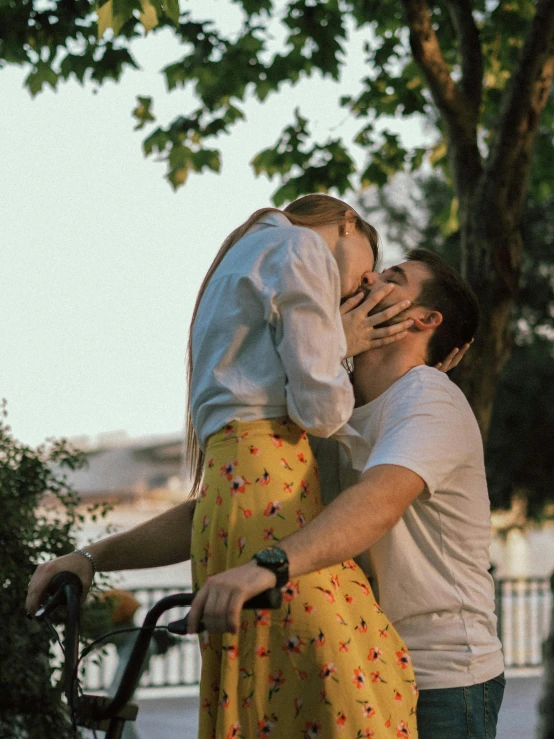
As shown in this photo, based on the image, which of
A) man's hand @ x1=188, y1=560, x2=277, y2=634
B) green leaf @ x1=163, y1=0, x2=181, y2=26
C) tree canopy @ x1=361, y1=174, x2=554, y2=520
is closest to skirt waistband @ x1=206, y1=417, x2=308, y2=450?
man's hand @ x1=188, y1=560, x2=277, y2=634

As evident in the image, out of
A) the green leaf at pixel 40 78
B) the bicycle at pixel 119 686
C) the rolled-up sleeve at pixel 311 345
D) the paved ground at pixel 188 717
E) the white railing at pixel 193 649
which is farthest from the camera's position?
the white railing at pixel 193 649

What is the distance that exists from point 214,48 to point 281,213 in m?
5.28

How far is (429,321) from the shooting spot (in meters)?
2.62

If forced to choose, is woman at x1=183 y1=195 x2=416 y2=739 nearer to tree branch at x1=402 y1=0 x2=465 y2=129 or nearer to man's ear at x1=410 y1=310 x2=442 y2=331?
man's ear at x1=410 y1=310 x2=442 y2=331

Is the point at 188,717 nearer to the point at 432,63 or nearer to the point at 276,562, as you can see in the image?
the point at 432,63

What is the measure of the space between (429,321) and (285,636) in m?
0.94

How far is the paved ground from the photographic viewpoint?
9.07 m

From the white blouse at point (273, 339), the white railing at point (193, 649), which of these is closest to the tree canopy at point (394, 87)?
the white blouse at point (273, 339)

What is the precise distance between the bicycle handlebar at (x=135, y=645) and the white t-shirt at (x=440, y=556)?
1.71 ft

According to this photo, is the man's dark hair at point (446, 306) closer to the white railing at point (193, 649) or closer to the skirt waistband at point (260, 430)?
the skirt waistband at point (260, 430)

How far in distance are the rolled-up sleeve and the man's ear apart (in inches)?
20.2

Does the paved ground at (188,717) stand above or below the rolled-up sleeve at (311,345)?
below

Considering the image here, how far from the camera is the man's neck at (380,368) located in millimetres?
2551

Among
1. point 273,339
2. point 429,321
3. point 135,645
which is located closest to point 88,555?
point 135,645
